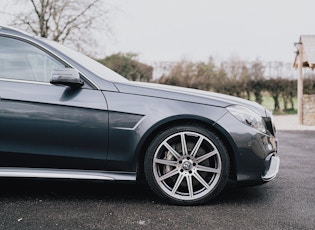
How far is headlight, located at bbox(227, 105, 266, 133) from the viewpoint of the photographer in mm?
3301

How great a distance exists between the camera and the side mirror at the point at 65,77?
10.5ft

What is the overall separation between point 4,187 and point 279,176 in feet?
10.4

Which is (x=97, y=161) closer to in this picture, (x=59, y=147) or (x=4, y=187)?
(x=59, y=147)

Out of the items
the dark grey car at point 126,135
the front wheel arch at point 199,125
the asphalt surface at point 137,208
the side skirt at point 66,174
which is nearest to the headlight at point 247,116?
the dark grey car at point 126,135

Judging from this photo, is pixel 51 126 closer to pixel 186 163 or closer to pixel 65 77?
pixel 65 77

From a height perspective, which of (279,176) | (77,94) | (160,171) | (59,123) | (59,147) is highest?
(77,94)

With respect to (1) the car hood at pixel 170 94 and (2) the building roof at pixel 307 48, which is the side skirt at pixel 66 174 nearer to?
(1) the car hood at pixel 170 94

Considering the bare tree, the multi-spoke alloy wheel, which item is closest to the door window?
the multi-spoke alloy wheel

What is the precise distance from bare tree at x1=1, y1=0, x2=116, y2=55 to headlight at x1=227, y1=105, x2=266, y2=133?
13.5m

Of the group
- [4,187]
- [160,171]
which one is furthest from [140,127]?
[4,187]

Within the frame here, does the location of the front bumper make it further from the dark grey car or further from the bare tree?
the bare tree

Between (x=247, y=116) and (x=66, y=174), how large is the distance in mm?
1680

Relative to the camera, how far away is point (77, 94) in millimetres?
3293

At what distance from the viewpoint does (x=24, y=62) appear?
11.3 ft
